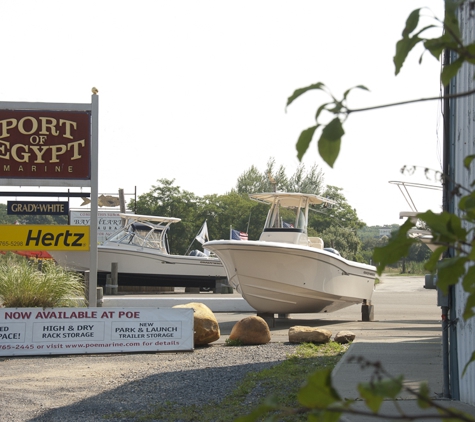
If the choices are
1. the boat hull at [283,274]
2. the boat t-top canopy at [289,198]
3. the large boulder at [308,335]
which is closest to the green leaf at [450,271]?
the large boulder at [308,335]

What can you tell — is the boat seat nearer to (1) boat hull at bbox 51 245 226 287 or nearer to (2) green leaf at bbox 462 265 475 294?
(1) boat hull at bbox 51 245 226 287

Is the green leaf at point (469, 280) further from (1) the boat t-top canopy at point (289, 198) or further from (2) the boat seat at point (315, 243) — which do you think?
(1) the boat t-top canopy at point (289, 198)

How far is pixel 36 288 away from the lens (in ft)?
40.9

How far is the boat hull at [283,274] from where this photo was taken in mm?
15664

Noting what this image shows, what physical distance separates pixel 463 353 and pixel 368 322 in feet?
36.0

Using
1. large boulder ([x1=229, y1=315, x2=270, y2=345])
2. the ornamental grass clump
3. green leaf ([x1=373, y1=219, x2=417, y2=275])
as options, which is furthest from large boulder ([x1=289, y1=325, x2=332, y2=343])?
green leaf ([x1=373, y1=219, x2=417, y2=275])

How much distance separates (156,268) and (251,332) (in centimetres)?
1755

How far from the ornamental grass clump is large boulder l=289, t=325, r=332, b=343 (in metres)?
4.09

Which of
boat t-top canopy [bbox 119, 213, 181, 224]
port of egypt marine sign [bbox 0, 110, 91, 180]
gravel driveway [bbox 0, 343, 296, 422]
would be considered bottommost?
gravel driveway [bbox 0, 343, 296, 422]

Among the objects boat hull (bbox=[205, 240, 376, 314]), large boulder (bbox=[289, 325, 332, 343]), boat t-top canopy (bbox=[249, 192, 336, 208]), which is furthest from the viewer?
boat t-top canopy (bbox=[249, 192, 336, 208])

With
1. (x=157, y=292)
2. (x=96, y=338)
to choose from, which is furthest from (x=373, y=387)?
(x=157, y=292)

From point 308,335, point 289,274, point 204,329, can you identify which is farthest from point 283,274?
point 204,329

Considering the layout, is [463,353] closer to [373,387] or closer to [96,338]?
[373,387]

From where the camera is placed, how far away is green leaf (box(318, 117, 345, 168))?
1507mm
